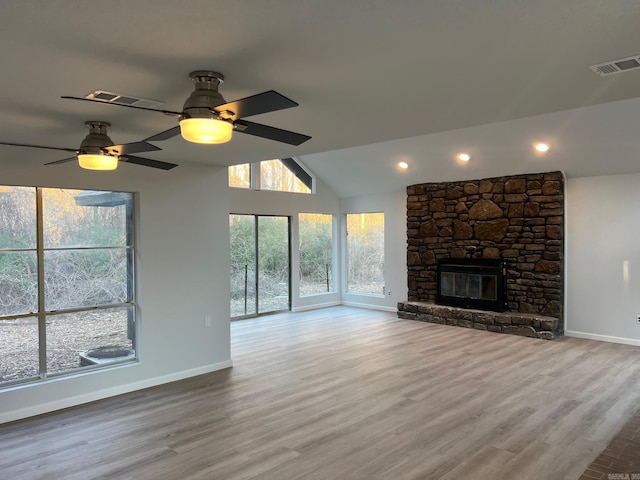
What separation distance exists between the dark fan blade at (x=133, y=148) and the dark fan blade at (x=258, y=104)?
0.96 metres

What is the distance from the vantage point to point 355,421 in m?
3.86

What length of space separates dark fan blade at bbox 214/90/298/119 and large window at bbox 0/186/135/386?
3.01 metres

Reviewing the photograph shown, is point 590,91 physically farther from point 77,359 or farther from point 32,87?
point 77,359

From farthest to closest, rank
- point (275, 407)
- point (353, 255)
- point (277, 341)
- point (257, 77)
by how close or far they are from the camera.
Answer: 1. point (353, 255)
2. point (277, 341)
3. point (275, 407)
4. point (257, 77)

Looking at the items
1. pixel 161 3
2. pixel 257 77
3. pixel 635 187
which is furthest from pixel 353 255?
pixel 161 3

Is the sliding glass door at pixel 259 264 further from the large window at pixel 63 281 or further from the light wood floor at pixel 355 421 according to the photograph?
the large window at pixel 63 281

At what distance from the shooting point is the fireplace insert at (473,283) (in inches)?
296

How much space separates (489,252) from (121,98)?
6.62m

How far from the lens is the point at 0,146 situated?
153 inches

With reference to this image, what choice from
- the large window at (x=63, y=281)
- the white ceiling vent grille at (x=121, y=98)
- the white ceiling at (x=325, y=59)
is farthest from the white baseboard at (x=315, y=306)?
the white ceiling vent grille at (x=121, y=98)

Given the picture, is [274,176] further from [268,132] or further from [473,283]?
[268,132]

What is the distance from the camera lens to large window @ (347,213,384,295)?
967 centimetres

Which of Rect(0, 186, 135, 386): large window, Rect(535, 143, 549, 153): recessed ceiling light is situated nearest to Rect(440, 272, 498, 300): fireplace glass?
Rect(535, 143, 549, 153): recessed ceiling light

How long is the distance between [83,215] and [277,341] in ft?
11.0
